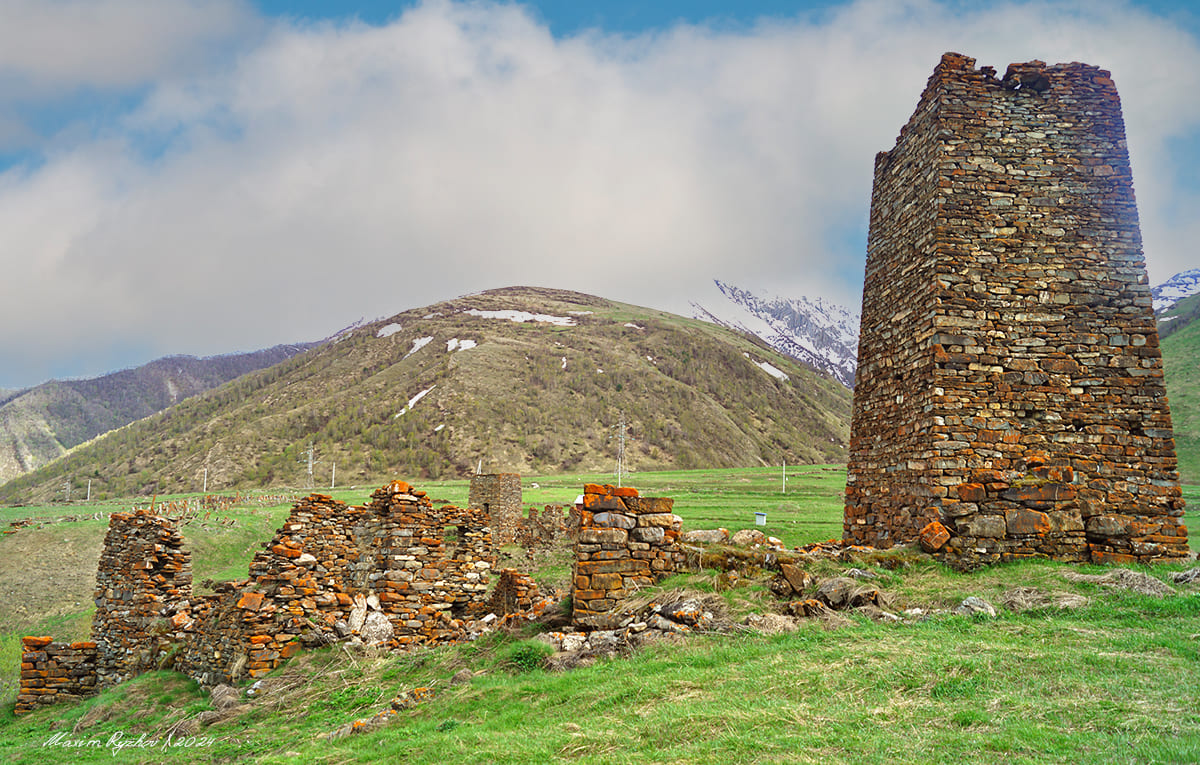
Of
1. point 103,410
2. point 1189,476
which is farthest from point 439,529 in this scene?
point 103,410

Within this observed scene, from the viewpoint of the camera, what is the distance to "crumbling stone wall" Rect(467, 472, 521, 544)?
31.7m

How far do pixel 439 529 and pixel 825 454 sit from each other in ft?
399

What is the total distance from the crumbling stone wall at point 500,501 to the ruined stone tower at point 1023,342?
22.2 m

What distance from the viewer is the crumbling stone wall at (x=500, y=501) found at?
104 ft

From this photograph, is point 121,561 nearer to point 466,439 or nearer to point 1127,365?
point 1127,365

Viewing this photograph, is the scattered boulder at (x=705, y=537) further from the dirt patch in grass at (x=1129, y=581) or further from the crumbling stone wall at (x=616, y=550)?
the dirt patch in grass at (x=1129, y=581)

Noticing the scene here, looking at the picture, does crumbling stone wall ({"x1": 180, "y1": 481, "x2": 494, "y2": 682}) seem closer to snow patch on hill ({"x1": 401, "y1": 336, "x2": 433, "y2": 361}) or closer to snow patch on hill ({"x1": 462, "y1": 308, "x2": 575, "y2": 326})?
snow patch on hill ({"x1": 401, "y1": 336, "x2": 433, "y2": 361})

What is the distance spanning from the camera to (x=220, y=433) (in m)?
93.1

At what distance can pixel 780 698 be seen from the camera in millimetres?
5531

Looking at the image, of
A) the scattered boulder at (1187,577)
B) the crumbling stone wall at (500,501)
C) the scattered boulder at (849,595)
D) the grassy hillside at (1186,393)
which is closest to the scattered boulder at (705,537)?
the scattered boulder at (849,595)

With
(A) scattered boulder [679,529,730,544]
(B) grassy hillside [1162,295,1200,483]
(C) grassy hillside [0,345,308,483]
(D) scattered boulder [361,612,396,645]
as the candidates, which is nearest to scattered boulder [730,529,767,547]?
(A) scattered boulder [679,529,730,544]

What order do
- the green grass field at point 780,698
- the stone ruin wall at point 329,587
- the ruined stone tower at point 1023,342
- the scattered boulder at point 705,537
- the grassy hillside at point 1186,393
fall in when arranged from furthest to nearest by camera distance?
the grassy hillside at point 1186,393 < the scattered boulder at point 705,537 < the ruined stone tower at point 1023,342 < the stone ruin wall at point 329,587 < the green grass field at point 780,698

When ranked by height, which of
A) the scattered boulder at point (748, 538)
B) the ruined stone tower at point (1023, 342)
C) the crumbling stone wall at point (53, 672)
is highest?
the ruined stone tower at point (1023, 342)

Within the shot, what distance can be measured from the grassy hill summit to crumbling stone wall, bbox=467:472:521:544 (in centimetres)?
5018
